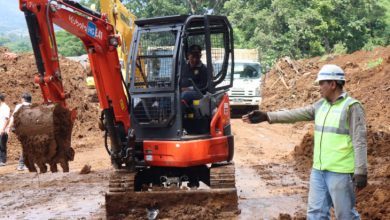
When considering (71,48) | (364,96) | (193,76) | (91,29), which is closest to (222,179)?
(193,76)

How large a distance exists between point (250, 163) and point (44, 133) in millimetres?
7003

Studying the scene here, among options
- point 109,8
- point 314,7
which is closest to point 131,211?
point 109,8

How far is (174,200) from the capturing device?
805 cm

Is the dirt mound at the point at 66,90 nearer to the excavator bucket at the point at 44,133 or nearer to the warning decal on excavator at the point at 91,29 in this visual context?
the excavator bucket at the point at 44,133

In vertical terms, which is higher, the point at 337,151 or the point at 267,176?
the point at 337,151

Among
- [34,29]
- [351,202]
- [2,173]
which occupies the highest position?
[34,29]

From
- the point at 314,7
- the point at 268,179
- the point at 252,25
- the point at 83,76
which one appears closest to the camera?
the point at 268,179

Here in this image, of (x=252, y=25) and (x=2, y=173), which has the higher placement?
(x=252, y=25)

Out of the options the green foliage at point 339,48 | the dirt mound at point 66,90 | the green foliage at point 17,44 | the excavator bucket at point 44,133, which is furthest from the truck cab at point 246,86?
the excavator bucket at point 44,133

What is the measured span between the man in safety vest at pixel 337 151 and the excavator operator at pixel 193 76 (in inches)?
111

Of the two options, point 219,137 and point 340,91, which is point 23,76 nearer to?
point 219,137

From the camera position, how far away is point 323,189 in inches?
218

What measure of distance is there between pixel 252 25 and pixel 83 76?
Result: 57.4ft

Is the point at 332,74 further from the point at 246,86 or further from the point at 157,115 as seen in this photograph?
the point at 246,86
